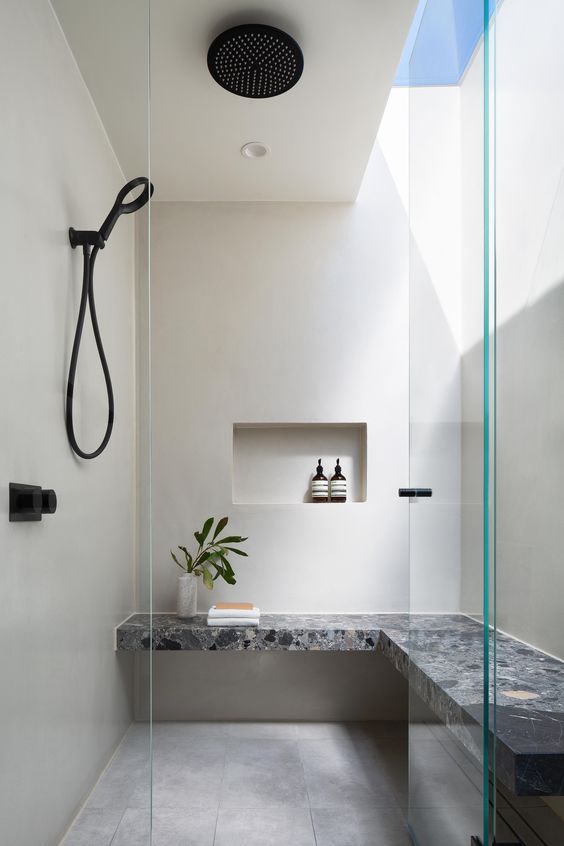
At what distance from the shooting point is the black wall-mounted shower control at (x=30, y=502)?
1.53 meters

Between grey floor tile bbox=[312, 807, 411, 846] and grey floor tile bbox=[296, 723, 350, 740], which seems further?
grey floor tile bbox=[296, 723, 350, 740]

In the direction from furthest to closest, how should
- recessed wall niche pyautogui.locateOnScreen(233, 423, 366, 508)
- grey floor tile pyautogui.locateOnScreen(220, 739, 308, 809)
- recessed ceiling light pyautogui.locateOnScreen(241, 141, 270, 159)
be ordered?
recessed wall niche pyautogui.locateOnScreen(233, 423, 366, 508) → recessed ceiling light pyautogui.locateOnScreen(241, 141, 270, 159) → grey floor tile pyautogui.locateOnScreen(220, 739, 308, 809)

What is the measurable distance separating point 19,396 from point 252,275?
2076 mm

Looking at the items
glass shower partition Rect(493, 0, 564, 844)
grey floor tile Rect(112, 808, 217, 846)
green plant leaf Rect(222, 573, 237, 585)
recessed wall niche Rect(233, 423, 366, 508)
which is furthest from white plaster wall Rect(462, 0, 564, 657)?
recessed wall niche Rect(233, 423, 366, 508)

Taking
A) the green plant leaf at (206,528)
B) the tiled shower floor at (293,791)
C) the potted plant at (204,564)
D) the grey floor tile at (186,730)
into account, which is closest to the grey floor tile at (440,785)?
the tiled shower floor at (293,791)

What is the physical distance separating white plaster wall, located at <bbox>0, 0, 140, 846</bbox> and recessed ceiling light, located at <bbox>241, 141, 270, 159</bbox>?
1522 mm

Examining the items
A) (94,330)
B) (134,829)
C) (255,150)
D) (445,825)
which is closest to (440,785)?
(445,825)

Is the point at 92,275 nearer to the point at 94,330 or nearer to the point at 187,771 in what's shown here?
the point at 94,330

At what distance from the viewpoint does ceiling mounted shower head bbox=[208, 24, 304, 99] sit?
2.18 m

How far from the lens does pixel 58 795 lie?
1329 mm

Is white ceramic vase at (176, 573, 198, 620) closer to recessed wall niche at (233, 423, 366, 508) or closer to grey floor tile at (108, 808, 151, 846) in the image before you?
recessed wall niche at (233, 423, 366, 508)

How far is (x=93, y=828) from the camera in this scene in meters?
1.32

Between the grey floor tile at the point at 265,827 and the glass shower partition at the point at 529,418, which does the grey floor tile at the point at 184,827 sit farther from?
the glass shower partition at the point at 529,418

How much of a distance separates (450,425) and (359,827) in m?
1.41
